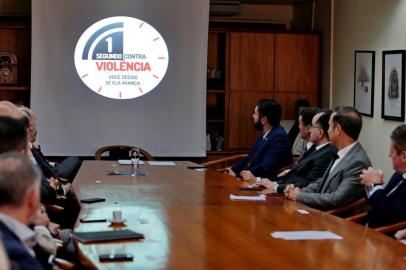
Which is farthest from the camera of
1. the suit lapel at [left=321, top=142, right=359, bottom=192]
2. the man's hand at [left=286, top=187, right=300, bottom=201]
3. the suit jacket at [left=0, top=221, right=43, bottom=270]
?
the suit lapel at [left=321, top=142, right=359, bottom=192]

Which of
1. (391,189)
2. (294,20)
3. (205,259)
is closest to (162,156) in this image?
(294,20)

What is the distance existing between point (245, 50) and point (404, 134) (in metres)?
5.14

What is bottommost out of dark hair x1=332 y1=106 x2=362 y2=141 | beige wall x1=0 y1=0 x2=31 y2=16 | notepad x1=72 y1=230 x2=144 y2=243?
notepad x1=72 y1=230 x2=144 y2=243

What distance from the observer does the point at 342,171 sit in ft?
18.1

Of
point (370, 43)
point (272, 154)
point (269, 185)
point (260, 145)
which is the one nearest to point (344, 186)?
point (269, 185)

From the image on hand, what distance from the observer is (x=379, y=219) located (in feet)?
16.3

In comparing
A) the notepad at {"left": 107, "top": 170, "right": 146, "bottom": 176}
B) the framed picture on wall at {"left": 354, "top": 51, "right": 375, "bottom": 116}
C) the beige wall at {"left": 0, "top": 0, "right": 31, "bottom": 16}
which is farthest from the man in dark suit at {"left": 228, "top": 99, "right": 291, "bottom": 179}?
the beige wall at {"left": 0, "top": 0, "right": 31, "bottom": 16}

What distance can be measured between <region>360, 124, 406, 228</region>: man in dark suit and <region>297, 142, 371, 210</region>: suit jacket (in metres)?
0.36

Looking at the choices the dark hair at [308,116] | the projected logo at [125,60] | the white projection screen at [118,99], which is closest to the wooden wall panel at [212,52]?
the white projection screen at [118,99]

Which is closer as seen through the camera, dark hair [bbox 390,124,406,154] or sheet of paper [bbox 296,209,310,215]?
sheet of paper [bbox 296,209,310,215]

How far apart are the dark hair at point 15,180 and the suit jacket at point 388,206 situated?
9.72 feet

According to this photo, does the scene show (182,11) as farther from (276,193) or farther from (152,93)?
(276,193)

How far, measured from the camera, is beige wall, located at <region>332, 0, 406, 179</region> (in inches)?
318

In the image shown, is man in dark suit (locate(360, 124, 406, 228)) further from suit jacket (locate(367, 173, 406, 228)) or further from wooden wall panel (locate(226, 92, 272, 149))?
wooden wall panel (locate(226, 92, 272, 149))
